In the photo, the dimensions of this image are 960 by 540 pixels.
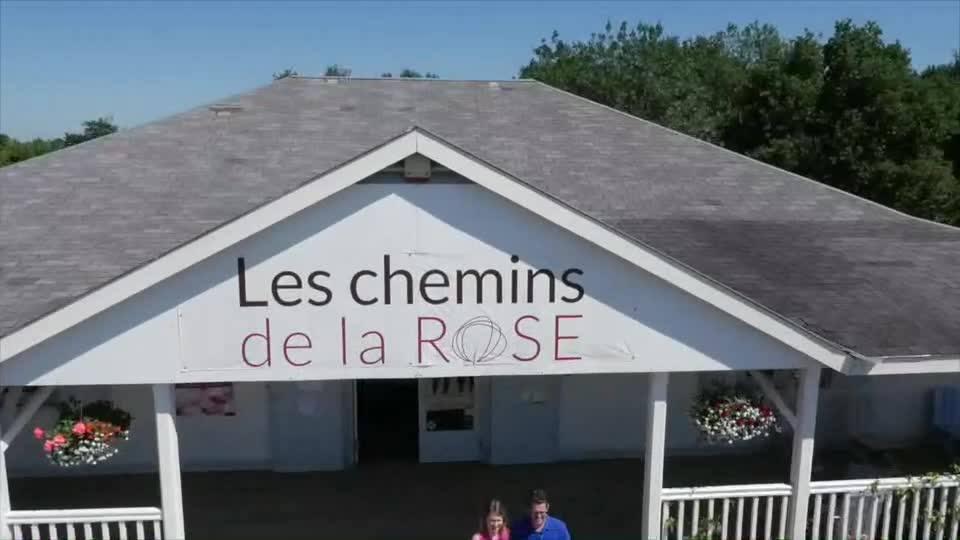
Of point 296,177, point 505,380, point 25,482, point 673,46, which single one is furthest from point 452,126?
point 673,46

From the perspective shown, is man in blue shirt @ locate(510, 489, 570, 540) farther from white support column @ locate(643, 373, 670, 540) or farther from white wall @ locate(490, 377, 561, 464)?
white wall @ locate(490, 377, 561, 464)

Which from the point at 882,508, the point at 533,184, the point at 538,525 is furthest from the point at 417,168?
the point at 882,508

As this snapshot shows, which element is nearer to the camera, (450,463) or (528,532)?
(528,532)

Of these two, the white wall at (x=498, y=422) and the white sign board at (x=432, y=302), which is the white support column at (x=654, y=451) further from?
the white wall at (x=498, y=422)

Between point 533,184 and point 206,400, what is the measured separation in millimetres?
5474

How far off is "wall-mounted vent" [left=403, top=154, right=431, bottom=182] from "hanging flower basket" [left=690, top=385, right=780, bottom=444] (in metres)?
3.80

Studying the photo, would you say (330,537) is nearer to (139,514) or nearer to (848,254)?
(139,514)

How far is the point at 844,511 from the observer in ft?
25.0

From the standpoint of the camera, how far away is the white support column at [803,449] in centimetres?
711

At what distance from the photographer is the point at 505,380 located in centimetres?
1038

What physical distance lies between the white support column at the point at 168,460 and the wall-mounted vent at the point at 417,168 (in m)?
2.89

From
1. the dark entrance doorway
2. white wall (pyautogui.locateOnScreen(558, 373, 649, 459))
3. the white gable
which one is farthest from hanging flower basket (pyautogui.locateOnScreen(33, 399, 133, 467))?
white wall (pyautogui.locateOnScreen(558, 373, 649, 459))

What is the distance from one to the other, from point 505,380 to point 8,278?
615 cm

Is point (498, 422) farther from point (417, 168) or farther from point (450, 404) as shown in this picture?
point (417, 168)
